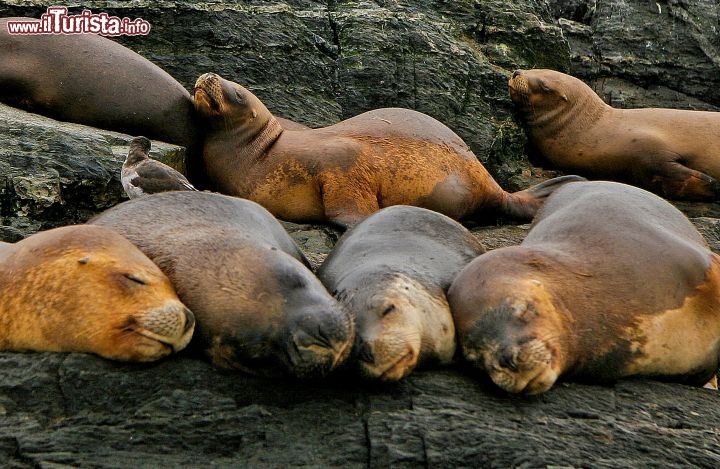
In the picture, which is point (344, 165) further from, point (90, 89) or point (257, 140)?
point (90, 89)

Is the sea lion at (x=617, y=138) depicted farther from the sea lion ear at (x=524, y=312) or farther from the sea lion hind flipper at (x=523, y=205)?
the sea lion ear at (x=524, y=312)

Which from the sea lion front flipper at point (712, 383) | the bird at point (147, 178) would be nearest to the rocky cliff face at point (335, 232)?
the bird at point (147, 178)

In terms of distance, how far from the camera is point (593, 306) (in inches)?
224

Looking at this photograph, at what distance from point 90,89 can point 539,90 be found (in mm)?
3894

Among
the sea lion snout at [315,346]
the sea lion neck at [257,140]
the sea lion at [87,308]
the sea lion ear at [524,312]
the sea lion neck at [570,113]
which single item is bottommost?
the sea lion neck at [257,140]

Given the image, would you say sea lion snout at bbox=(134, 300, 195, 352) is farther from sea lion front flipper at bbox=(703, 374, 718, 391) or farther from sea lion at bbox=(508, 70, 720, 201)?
sea lion at bbox=(508, 70, 720, 201)

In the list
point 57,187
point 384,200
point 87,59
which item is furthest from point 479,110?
point 57,187

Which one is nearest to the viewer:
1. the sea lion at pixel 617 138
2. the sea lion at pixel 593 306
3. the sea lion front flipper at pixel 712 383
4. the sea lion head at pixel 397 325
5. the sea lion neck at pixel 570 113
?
the sea lion head at pixel 397 325

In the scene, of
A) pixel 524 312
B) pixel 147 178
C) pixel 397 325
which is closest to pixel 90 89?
pixel 147 178

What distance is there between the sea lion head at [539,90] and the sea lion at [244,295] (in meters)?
4.99

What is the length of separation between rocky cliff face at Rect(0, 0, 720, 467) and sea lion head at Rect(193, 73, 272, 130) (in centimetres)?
72

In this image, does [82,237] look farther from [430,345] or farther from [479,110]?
[479,110]

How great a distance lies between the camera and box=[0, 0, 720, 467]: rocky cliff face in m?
4.77

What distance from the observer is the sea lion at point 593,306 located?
5391mm
